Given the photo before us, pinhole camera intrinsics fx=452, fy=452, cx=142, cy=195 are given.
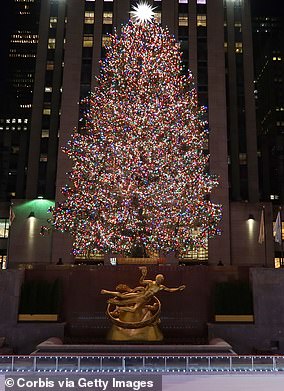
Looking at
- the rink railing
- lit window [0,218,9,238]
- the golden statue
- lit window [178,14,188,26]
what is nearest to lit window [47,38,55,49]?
lit window [178,14,188,26]

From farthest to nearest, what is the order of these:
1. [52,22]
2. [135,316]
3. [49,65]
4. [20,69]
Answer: [20,69] < [52,22] < [49,65] < [135,316]

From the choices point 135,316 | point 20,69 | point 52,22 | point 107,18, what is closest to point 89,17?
point 107,18

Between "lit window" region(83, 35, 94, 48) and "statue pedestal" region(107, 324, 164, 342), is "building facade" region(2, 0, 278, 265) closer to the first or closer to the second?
"lit window" region(83, 35, 94, 48)

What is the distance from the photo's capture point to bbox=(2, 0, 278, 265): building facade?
140ft

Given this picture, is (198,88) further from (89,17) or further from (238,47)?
(238,47)

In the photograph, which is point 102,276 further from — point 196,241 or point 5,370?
point 196,241

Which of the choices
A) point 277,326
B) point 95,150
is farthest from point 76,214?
point 277,326

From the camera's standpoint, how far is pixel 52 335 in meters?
16.8

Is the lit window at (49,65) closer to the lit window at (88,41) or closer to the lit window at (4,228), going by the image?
the lit window at (88,41)

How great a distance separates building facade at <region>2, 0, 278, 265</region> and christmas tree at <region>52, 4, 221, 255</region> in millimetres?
15808

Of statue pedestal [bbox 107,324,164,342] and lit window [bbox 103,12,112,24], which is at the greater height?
lit window [bbox 103,12,112,24]

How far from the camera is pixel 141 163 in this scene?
23594 mm

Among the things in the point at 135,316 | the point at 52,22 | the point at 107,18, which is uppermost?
the point at 52,22

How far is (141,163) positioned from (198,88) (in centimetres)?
2456
